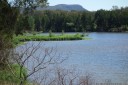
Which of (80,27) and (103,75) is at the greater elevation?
(103,75)

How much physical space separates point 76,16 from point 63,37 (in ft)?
197

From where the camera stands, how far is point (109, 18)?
144500mm

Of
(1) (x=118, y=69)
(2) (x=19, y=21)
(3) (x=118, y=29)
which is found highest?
(2) (x=19, y=21)

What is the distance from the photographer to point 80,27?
15275 cm

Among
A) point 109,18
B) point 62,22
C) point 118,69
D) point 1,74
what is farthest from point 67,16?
point 1,74

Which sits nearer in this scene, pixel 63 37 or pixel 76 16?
pixel 63 37

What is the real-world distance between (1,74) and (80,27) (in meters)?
135

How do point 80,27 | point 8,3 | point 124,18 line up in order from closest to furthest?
1. point 8,3
2. point 124,18
3. point 80,27

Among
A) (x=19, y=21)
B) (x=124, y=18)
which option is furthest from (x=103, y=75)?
(x=124, y=18)

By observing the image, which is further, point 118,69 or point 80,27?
point 80,27

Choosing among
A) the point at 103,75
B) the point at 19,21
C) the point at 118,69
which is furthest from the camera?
the point at 118,69

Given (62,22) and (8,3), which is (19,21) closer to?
(8,3)

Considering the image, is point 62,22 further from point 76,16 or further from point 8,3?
point 8,3

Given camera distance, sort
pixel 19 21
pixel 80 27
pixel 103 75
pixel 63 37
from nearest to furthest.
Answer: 1. pixel 19 21
2. pixel 103 75
3. pixel 63 37
4. pixel 80 27
